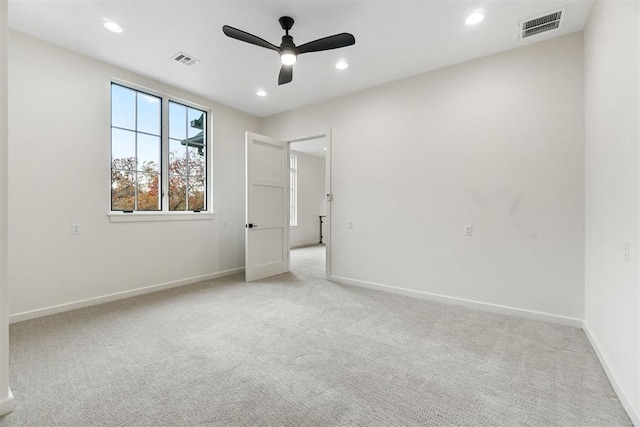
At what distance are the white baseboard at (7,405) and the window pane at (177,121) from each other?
11.2 feet

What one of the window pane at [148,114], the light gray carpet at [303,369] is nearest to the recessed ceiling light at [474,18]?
the light gray carpet at [303,369]

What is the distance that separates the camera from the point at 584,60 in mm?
2746

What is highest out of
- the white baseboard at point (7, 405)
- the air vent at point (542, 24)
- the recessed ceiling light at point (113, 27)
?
the recessed ceiling light at point (113, 27)

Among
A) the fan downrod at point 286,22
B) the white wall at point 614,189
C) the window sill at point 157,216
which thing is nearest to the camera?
the white wall at point 614,189

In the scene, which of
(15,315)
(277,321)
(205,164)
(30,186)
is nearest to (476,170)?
(277,321)

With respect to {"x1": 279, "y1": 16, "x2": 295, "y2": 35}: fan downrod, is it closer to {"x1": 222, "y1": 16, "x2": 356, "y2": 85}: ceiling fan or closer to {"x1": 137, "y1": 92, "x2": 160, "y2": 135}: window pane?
{"x1": 222, "y1": 16, "x2": 356, "y2": 85}: ceiling fan

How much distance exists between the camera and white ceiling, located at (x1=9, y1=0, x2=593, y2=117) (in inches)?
98.3

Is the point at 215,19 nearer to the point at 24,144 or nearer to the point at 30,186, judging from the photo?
the point at 24,144

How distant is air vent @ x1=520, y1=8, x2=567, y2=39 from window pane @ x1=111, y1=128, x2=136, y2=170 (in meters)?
4.56

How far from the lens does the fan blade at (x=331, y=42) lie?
2406 mm

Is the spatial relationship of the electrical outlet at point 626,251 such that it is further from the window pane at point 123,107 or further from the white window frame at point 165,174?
the window pane at point 123,107

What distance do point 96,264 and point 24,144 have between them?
142cm

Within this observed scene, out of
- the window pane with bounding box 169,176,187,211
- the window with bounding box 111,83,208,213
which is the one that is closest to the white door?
the window with bounding box 111,83,208,213

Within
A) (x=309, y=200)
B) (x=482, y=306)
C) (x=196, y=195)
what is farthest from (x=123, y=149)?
(x=309, y=200)
